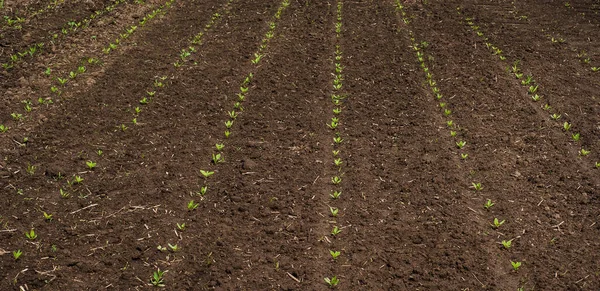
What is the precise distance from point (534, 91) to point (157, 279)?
22.8 ft

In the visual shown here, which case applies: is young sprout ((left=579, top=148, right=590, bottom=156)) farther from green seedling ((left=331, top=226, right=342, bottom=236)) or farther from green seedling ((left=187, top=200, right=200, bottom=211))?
green seedling ((left=187, top=200, right=200, bottom=211))

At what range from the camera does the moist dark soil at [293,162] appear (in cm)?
433

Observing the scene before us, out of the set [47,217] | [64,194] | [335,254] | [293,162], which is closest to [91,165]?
[64,194]

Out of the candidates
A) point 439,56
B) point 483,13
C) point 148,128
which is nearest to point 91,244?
point 148,128

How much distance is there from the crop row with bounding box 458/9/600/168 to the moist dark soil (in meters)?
0.06

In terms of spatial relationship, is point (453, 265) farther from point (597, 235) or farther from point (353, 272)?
point (597, 235)

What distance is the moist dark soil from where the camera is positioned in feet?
14.2

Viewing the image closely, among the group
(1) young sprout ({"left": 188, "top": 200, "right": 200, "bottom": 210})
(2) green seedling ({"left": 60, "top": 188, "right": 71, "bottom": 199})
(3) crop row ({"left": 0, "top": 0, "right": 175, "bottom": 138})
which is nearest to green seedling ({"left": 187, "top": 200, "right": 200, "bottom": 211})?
(1) young sprout ({"left": 188, "top": 200, "right": 200, "bottom": 210})

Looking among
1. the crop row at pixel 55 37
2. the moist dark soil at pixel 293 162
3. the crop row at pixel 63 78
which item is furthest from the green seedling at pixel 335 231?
the crop row at pixel 55 37

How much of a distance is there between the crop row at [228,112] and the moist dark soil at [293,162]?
0.05 metres

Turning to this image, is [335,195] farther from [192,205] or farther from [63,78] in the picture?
[63,78]

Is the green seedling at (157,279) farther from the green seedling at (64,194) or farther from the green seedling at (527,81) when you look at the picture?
the green seedling at (527,81)

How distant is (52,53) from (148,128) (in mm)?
3624

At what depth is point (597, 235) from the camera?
4812mm
